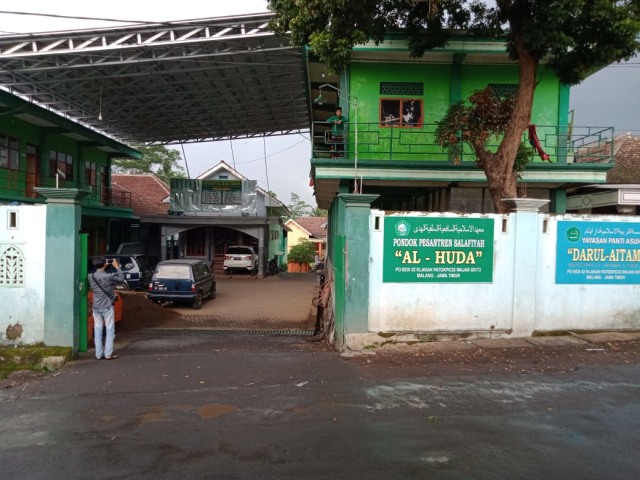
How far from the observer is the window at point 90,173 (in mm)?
26359

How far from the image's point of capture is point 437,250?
25.4 feet

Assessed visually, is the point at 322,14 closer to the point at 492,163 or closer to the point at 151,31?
the point at 492,163

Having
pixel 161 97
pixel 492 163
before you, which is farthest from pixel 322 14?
pixel 161 97

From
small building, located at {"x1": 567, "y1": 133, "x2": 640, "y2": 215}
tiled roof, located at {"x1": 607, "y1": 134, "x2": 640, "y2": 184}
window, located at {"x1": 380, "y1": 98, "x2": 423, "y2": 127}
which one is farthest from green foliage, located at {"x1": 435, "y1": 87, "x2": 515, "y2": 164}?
tiled roof, located at {"x1": 607, "y1": 134, "x2": 640, "y2": 184}

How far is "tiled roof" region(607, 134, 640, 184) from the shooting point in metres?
17.1

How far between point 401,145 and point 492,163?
18.3 feet

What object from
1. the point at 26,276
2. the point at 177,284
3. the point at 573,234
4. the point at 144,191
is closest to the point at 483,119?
the point at 573,234

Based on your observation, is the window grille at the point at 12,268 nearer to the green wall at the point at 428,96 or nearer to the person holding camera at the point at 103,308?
the person holding camera at the point at 103,308

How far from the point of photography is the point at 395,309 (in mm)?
7688

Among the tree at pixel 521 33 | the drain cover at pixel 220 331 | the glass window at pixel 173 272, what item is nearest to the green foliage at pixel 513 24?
the tree at pixel 521 33

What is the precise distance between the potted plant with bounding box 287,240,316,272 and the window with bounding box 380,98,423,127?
95.8ft

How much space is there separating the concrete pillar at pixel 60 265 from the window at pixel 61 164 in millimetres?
17170

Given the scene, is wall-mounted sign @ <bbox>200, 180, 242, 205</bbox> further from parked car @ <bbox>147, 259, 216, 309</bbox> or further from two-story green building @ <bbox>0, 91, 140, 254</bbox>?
parked car @ <bbox>147, 259, 216, 309</bbox>

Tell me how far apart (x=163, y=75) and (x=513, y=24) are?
14004mm
